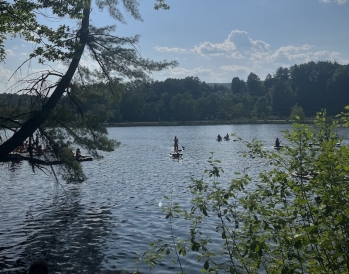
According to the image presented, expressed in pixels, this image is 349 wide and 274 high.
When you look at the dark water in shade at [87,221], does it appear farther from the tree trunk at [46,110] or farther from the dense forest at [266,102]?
the dense forest at [266,102]

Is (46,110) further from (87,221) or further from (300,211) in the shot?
(300,211)

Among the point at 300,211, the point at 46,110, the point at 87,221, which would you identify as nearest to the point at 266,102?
the point at 87,221

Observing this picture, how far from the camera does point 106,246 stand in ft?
43.0

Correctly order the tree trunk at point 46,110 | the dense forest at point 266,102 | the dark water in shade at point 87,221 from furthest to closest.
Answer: the dense forest at point 266,102
the tree trunk at point 46,110
the dark water in shade at point 87,221

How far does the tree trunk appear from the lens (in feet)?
42.7

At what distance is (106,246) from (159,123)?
135829 mm

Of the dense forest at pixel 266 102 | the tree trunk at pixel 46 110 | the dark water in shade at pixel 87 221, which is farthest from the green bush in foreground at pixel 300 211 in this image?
the dense forest at pixel 266 102

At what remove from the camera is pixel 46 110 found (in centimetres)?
1341

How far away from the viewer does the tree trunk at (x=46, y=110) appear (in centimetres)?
1302

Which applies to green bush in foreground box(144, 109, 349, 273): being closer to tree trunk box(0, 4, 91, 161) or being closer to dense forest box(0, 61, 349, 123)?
tree trunk box(0, 4, 91, 161)

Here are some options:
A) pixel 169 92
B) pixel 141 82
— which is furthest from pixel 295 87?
pixel 141 82

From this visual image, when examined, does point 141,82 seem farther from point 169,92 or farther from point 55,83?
point 169,92

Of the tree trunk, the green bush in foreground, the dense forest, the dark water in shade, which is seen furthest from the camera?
the dense forest

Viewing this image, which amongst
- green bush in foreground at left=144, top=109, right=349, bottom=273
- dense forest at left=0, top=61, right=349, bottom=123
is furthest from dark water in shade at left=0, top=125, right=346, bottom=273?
dense forest at left=0, top=61, right=349, bottom=123
